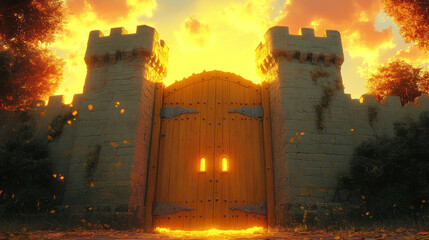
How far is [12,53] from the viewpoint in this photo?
10000 millimetres

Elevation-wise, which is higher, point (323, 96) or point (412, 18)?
point (412, 18)

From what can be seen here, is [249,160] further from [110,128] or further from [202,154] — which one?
[110,128]

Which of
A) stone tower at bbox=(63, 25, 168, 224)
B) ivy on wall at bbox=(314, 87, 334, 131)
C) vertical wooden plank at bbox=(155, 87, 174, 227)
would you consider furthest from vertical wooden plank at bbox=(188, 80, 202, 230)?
ivy on wall at bbox=(314, 87, 334, 131)

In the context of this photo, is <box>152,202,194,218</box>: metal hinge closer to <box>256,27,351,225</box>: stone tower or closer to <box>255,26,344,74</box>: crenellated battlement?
<box>256,27,351,225</box>: stone tower

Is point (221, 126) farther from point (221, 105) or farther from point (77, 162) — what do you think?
point (77, 162)

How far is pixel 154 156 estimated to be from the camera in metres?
8.76

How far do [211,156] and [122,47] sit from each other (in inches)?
157

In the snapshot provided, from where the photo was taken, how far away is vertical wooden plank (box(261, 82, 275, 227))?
26.8 feet

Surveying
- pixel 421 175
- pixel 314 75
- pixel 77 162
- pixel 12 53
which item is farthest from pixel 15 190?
pixel 421 175

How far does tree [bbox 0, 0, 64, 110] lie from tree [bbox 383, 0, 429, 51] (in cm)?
1068

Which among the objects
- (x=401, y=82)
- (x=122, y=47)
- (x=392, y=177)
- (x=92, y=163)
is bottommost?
(x=392, y=177)

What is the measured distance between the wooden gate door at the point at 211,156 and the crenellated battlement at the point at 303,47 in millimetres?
1211

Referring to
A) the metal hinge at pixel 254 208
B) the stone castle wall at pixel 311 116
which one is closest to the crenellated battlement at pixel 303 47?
the stone castle wall at pixel 311 116

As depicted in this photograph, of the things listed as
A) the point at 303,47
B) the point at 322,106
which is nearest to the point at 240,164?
the point at 322,106
